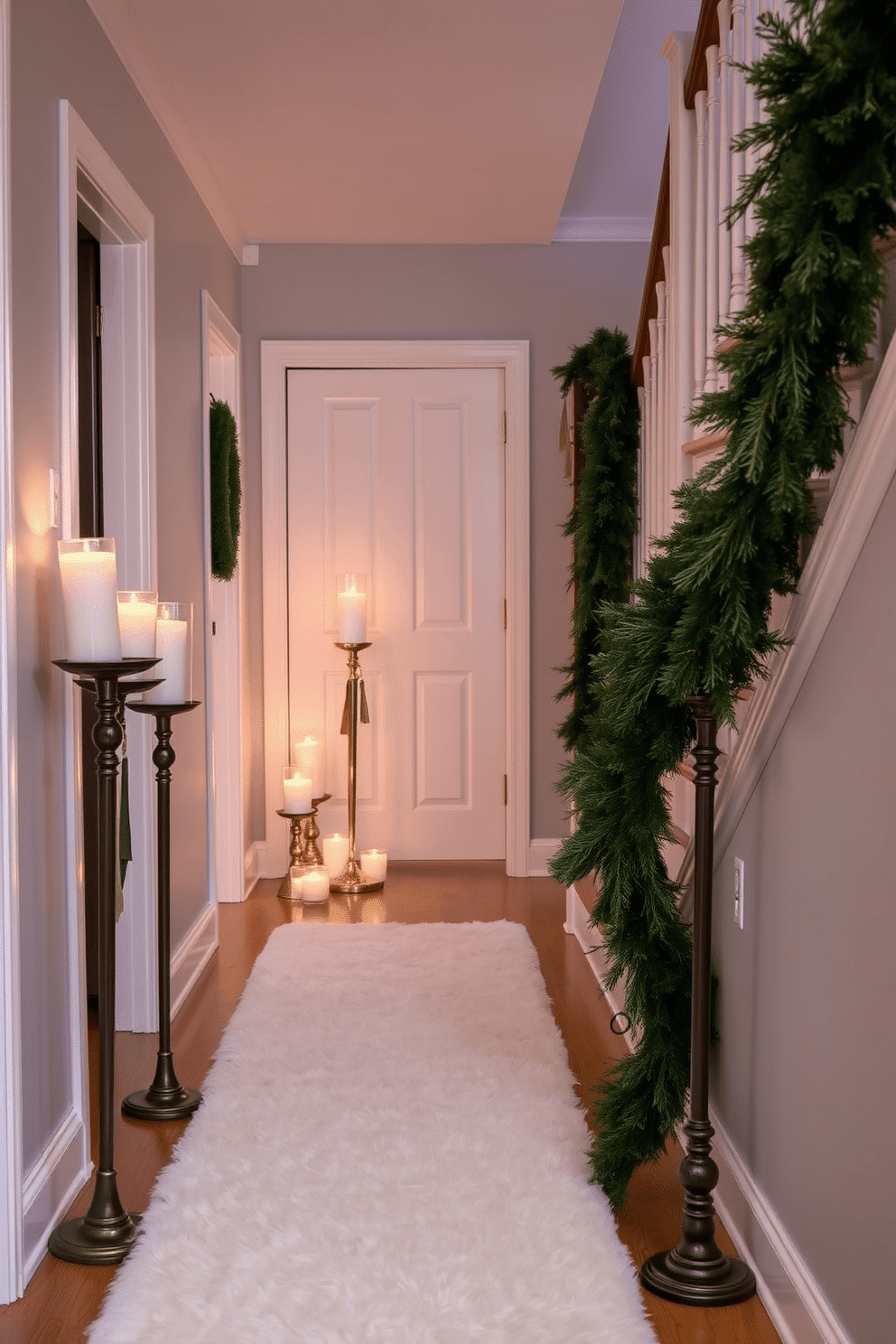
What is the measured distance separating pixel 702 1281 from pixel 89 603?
1.50 metres

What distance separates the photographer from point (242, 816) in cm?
480

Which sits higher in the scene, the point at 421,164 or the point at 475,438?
the point at 421,164

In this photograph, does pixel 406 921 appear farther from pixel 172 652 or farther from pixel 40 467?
pixel 40 467

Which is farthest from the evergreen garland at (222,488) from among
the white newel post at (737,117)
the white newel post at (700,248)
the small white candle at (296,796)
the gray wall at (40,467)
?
the white newel post at (737,117)

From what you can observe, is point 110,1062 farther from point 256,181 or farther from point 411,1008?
point 256,181

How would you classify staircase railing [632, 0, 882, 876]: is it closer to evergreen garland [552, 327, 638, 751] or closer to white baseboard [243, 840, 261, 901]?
evergreen garland [552, 327, 638, 751]

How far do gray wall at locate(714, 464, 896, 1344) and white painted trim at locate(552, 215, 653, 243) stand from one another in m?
3.46

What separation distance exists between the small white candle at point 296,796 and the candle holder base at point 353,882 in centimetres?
29

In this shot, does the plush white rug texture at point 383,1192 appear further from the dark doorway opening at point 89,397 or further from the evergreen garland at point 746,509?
the dark doorway opening at point 89,397

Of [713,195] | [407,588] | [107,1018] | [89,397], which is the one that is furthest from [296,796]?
[713,195]

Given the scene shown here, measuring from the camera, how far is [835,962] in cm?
169

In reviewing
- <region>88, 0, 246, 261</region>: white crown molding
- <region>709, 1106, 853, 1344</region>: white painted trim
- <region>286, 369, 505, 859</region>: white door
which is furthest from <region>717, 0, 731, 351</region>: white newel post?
<region>286, 369, 505, 859</region>: white door

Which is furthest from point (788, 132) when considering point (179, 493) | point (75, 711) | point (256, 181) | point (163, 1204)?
point (256, 181)

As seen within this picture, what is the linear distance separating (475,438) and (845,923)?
3.76 metres
